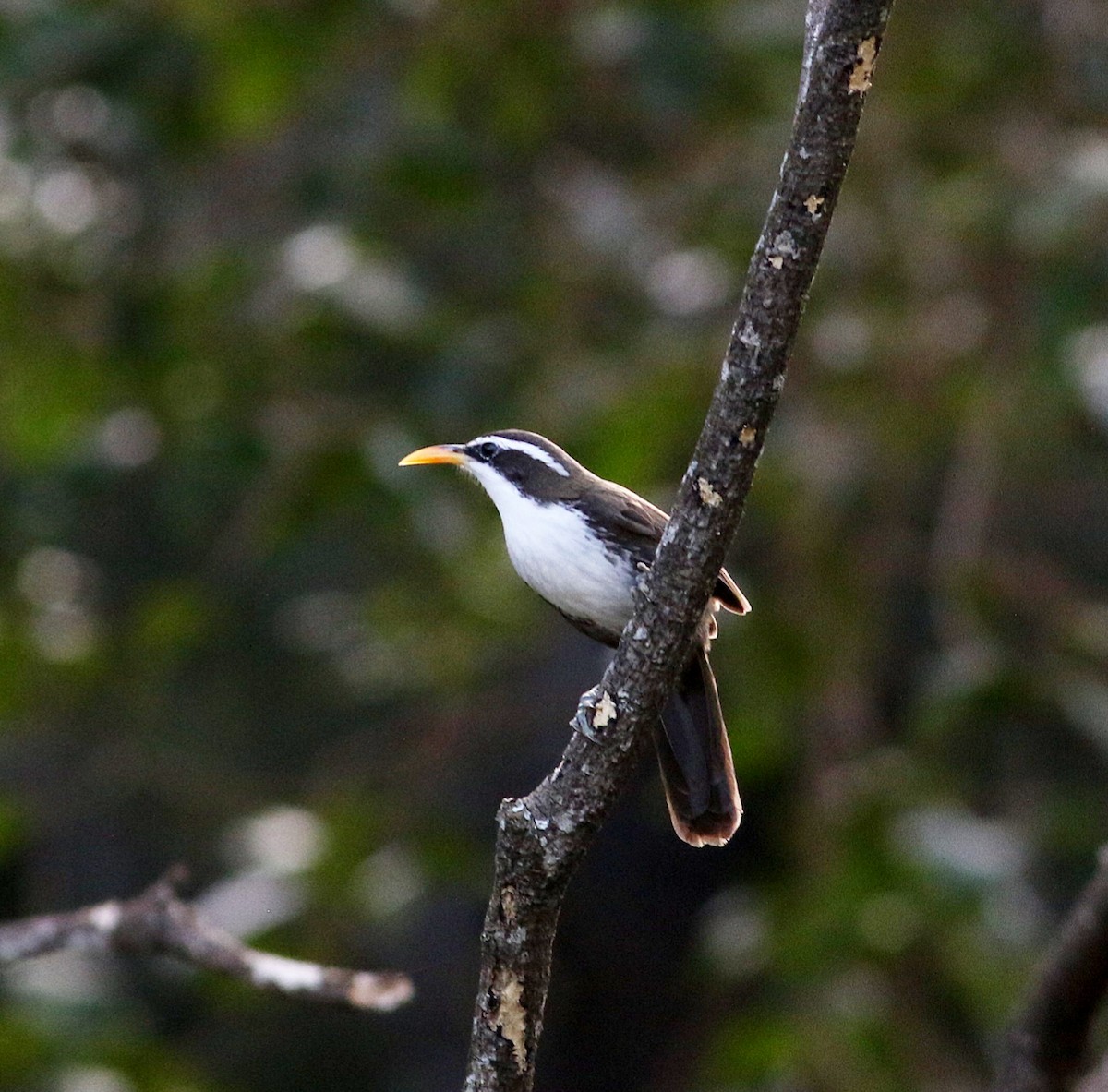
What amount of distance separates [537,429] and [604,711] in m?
3.52

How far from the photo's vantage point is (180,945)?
373 centimetres

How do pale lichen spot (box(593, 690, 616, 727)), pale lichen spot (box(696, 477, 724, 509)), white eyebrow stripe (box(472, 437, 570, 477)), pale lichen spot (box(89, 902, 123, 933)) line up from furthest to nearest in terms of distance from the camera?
white eyebrow stripe (box(472, 437, 570, 477)), pale lichen spot (box(89, 902, 123, 933)), pale lichen spot (box(593, 690, 616, 727)), pale lichen spot (box(696, 477, 724, 509))

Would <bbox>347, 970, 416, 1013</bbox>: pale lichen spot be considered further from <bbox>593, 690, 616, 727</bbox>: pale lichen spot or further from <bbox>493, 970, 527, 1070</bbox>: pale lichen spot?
<bbox>593, 690, 616, 727</bbox>: pale lichen spot

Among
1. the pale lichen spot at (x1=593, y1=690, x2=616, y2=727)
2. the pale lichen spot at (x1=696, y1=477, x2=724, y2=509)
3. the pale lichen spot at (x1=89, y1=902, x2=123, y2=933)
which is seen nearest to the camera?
the pale lichen spot at (x1=696, y1=477, x2=724, y2=509)

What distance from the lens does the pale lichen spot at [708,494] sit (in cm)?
252

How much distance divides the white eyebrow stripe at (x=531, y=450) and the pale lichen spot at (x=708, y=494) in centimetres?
175

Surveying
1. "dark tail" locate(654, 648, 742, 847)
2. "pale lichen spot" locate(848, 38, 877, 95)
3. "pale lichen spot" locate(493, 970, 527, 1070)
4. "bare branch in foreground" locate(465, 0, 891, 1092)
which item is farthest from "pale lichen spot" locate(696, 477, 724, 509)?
"dark tail" locate(654, 648, 742, 847)

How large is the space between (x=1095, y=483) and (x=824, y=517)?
2019 mm

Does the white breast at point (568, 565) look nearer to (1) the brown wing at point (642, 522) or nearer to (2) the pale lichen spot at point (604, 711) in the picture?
(1) the brown wing at point (642, 522)

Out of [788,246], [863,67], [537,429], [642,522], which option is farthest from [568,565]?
[537,429]

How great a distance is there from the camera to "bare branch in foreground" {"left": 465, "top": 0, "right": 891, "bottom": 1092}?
2344 mm

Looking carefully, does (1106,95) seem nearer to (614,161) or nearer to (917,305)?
(917,305)

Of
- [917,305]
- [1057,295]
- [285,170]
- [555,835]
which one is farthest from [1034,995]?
[285,170]

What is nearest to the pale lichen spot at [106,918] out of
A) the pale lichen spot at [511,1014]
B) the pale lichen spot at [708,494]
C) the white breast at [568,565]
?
the white breast at [568,565]
